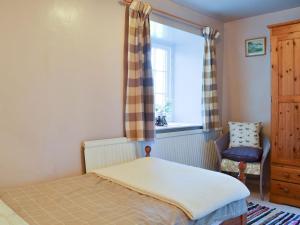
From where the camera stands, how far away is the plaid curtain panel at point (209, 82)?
379 cm

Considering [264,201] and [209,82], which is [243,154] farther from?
[209,82]

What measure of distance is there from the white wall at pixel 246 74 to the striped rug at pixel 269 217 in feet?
4.18

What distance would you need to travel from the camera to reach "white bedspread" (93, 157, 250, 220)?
5.47ft

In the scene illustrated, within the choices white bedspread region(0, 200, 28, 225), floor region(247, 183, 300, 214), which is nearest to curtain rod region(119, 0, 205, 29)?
white bedspread region(0, 200, 28, 225)

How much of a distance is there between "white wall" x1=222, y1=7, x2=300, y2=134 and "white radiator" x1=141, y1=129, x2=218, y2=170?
0.60m

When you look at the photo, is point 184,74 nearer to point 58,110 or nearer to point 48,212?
point 58,110

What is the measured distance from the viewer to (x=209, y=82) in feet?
12.5

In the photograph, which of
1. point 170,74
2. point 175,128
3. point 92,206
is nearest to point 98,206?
point 92,206

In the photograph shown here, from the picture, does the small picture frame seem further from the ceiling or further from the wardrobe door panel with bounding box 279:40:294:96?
the wardrobe door panel with bounding box 279:40:294:96

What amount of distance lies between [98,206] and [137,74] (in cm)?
153

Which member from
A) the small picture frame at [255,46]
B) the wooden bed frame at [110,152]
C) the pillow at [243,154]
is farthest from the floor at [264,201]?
the small picture frame at [255,46]

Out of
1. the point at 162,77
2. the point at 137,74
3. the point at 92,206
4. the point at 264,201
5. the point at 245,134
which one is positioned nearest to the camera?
the point at 92,206

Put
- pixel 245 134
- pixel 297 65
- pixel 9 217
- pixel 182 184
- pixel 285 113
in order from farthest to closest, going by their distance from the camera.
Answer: pixel 245 134 → pixel 285 113 → pixel 297 65 → pixel 182 184 → pixel 9 217

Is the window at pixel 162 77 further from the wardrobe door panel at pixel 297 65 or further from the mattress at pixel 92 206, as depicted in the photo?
the mattress at pixel 92 206
